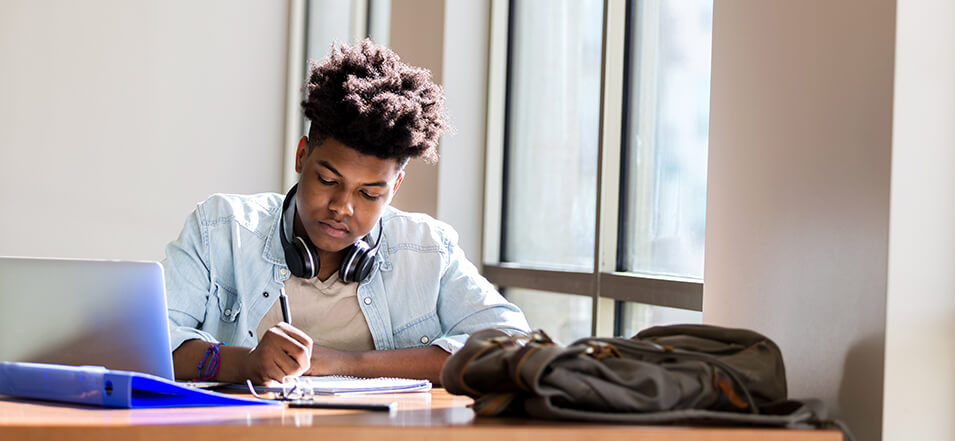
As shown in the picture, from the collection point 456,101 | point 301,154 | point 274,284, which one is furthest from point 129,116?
point 274,284

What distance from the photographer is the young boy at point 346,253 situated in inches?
77.6

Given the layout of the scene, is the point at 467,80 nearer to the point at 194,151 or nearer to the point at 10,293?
the point at 194,151

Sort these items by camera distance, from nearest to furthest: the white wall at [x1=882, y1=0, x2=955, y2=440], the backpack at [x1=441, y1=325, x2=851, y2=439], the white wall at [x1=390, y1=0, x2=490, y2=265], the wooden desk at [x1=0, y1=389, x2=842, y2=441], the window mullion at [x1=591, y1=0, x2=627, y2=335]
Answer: the wooden desk at [x1=0, y1=389, x2=842, y2=441] < the backpack at [x1=441, y1=325, x2=851, y2=439] < the white wall at [x1=882, y1=0, x2=955, y2=440] < the window mullion at [x1=591, y1=0, x2=627, y2=335] < the white wall at [x1=390, y1=0, x2=490, y2=265]

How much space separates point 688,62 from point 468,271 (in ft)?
2.60

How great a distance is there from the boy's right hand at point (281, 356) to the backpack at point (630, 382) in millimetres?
367

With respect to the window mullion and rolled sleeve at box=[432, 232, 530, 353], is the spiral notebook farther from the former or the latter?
the window mullion

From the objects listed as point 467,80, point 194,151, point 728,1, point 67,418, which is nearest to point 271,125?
point 194,151

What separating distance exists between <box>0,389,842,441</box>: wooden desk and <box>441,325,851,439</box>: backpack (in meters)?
0.04

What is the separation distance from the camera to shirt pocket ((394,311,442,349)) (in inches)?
81.7

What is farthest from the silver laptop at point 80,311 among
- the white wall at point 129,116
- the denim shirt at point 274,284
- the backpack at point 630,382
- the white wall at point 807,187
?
the white wall at point 129,116

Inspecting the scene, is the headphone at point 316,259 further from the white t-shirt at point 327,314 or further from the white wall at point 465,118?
the white wall at point 465,118

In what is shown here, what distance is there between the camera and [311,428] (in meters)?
1.05

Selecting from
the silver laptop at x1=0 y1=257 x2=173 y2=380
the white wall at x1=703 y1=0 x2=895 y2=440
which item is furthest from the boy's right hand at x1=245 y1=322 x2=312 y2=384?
the white wall at x1=703 y1=0 x2=895 y2=440

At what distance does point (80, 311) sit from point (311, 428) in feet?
1.68
